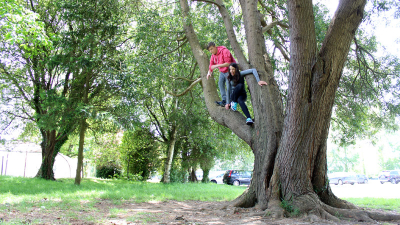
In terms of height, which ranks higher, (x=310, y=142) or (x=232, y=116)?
(x=232, y=116)

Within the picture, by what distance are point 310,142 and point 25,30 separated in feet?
24.5

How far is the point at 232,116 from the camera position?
5863 mm

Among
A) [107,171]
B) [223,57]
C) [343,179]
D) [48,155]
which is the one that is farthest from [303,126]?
[343,179]

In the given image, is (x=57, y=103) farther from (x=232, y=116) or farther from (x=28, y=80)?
(x=232, y=116)

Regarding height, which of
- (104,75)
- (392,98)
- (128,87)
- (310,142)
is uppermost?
(104,75)

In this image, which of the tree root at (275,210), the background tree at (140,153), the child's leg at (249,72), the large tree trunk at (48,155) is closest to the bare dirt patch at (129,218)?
the tree root at (275,210)

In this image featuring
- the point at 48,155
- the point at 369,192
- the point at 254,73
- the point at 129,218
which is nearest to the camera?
the point at 129,218

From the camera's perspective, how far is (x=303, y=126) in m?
4.55

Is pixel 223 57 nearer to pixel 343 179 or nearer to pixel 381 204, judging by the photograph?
pixel 381 204

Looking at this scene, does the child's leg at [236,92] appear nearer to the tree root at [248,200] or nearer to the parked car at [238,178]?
the tree root at [248,200]

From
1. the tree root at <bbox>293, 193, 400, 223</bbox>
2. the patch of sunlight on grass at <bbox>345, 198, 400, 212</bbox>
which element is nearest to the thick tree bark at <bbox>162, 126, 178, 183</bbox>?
the patch of sunlight on grass at <bbox>345, 198, 400, 212</bbox>

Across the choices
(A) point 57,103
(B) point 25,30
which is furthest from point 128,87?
(B) point 25,30

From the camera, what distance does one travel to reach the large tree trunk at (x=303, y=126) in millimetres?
4457

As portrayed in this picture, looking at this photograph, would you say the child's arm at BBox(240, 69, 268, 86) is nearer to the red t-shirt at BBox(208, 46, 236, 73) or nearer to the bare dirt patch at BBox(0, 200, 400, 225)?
the red t-shirt at BBox(208, 46, 236, 73)
